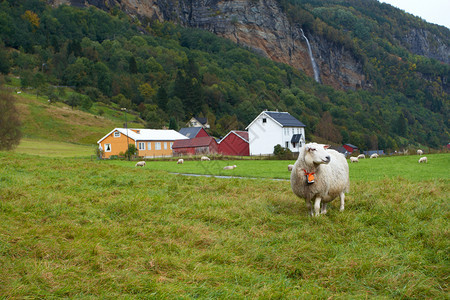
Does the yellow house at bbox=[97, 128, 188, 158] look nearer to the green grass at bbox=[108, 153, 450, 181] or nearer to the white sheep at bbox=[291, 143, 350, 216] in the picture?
the green grass at bbox=[108, 153, 450, 181]

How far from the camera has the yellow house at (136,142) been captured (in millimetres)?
57062

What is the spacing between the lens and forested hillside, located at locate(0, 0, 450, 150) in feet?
354

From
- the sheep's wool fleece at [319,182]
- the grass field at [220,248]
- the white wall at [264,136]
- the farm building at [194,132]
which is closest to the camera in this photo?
the grass field at [220,248]

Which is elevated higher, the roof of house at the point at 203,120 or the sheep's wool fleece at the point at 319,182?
the roof of house at the point at 203,120

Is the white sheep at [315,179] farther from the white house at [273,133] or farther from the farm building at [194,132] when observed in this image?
the farm building at [194,132]

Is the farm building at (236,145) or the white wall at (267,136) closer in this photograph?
the white wall at (267,136)

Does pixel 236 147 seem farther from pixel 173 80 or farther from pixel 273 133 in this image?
pixel 173 80

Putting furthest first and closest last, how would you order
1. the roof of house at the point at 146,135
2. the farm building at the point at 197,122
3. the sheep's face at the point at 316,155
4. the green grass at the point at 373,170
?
1. the farm building at the point at 197,122
2. the roof of house at the point at 146,135
3. the green grass at the point at 373,170
4. the sheep's face at the point at 316,155

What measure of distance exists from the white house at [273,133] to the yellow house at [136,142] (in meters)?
16.9

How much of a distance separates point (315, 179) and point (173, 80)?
5047 inches

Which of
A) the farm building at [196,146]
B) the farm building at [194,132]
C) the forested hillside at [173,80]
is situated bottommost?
the farm building at [196,146]

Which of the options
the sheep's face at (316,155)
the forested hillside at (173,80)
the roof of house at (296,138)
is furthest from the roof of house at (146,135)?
the sheep's face at (316,155)

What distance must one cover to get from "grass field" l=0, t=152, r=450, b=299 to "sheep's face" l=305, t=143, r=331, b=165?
4.89ft

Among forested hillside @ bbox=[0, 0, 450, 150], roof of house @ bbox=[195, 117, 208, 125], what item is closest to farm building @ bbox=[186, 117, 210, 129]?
roof of house @ bbox=[195, 117, 208, 125]
